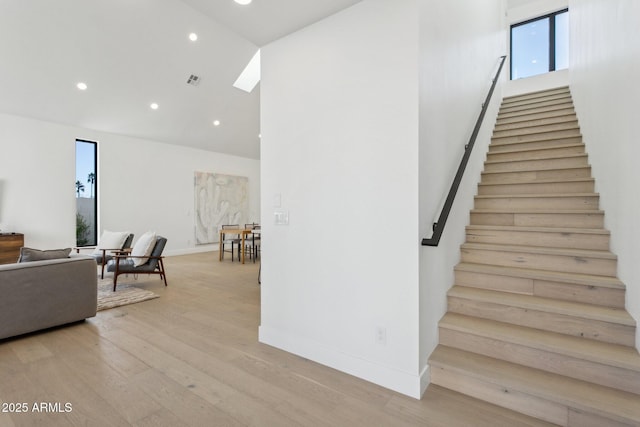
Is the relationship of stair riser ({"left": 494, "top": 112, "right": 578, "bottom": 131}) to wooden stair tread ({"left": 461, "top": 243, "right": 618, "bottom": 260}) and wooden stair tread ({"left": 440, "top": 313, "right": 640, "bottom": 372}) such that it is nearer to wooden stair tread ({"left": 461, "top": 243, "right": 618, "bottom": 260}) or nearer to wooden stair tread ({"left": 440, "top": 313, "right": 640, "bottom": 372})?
wooden stair tread ({"left": 461, "top": 243, "right": 618, "bottom": 260})

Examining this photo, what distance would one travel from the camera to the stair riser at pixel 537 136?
372 centimetres

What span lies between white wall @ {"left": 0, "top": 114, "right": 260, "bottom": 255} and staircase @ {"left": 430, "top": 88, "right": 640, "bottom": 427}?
23.6 ft

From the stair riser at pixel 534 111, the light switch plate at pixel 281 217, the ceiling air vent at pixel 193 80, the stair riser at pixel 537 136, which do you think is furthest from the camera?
the ceiling air vent at pixel 193 80

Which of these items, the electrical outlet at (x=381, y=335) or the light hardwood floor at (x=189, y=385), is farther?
the electrical outlet at (x=381, y=335)

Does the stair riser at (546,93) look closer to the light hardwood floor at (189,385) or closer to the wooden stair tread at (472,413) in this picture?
the wooden stair tread at (472,413)

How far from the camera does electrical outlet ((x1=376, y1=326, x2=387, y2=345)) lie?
6.52 feet

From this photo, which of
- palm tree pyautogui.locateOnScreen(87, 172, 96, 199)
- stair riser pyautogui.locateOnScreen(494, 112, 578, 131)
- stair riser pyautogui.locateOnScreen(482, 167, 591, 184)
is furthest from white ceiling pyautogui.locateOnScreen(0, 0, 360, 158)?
stair riser pyautogui.locateOnScreen(494, 112, 578, 131)

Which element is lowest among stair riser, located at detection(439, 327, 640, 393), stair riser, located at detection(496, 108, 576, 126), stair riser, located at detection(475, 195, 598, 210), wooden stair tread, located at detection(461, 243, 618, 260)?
stair riser, located at detection(439, 327, 640, 393)

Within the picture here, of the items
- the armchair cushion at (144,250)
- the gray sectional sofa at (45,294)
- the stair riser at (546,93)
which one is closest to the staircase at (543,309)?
the stair riser at (546,93)

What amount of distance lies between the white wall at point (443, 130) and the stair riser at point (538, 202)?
0.63 ft

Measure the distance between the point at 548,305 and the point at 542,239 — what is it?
2.52 feet

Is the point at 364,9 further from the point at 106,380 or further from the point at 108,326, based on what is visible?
the point at 108,326

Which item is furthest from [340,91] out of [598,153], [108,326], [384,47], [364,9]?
[108,326]

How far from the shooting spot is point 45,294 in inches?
115
